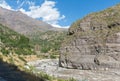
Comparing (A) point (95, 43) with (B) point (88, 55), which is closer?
(B) point (88, 55)

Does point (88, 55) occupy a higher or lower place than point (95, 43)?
lower

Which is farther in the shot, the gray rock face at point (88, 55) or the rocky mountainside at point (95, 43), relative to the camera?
the rocky mountainside at point (95, 43)

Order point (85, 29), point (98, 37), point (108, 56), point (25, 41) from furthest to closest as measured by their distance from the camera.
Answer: point (25, 41), point (85, 29), point (98, 37), point (108, 56)

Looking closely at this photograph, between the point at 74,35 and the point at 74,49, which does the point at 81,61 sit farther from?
the point at 74,35

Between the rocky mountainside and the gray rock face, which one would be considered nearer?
the gray rock face

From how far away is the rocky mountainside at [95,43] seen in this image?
7138cm

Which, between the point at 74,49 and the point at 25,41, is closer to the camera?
the point at 74,49

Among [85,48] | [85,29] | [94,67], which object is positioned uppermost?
[85,29]

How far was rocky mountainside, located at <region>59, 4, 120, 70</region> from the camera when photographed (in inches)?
2810

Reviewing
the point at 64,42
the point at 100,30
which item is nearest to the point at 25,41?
the point at 64,42

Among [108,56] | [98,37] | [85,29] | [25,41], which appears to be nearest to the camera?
[108,56]

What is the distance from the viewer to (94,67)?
74.4m

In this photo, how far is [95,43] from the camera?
254 feet

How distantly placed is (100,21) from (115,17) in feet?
13.7
